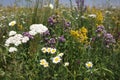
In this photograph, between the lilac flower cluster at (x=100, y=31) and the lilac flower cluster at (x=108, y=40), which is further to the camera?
the lilac flower cluster at (x=100, y=31)

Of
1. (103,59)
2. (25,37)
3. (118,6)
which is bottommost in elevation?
(118,6)

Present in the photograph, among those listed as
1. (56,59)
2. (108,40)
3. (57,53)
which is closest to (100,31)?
(108,40)

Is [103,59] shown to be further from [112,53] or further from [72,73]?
[72,73]

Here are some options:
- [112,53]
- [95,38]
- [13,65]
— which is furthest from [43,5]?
[13,65]

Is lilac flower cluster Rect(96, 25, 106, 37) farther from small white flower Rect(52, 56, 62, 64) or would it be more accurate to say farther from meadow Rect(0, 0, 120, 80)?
small white flower Rect(52, 56, 62, 64)

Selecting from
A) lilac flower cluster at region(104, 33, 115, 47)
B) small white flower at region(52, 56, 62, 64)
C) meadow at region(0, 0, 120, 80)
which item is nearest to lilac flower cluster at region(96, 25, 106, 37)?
meadow at region(0, 0, 120, 80)

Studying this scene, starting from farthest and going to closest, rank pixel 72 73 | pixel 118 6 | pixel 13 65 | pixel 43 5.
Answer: pixel 118 6, pixel 43 5, pixel 72 73, pixel 13 65

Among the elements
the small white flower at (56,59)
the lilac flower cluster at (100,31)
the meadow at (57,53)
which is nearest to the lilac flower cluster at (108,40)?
the meadow at (57,53)

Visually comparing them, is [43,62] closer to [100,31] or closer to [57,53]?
[57,53]

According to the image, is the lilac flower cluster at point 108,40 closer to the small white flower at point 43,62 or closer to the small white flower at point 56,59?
the small white flower at point 56,59

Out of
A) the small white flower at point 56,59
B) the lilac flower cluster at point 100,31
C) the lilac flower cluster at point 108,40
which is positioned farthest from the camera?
the lilac flower cluster at point 100,31

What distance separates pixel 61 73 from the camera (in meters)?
3.94

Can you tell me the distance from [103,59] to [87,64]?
462 millimetres

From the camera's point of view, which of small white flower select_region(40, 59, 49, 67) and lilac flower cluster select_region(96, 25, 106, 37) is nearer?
small white flower select_region(40, 59, 49, 67)
